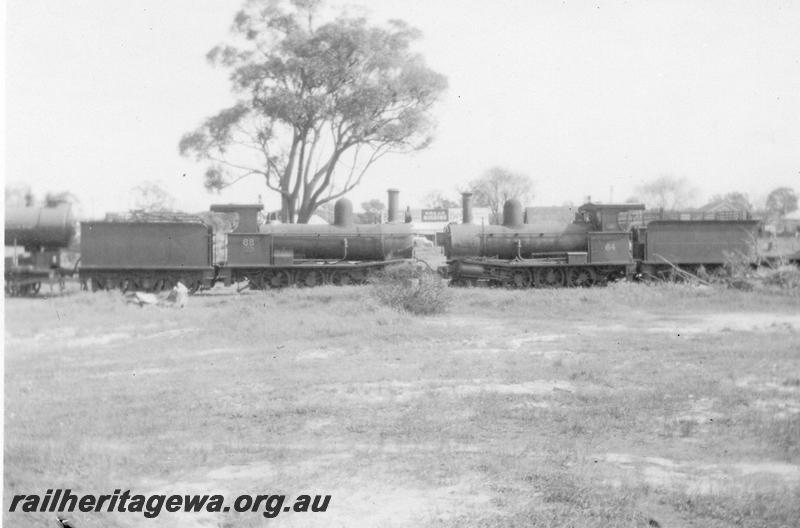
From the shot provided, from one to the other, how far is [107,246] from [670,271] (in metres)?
16.1

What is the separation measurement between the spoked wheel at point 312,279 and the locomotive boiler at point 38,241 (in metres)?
6.18

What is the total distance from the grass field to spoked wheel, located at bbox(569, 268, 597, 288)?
25.7ft

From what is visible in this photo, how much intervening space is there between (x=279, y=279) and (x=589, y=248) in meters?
9.03

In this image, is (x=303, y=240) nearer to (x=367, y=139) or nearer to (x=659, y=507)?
(x=367, y=139)

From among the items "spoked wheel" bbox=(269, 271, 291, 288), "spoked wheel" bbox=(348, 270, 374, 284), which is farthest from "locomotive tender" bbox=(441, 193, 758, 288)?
"spoked wheel" bbox=(269, 271, 291, 288)

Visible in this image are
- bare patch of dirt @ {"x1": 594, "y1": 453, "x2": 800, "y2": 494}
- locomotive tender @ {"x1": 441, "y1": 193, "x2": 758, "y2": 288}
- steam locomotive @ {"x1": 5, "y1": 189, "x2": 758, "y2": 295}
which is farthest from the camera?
locomotive tender @ {"x1": 441, "y1": 193, "x2": 758, "y2": 288}

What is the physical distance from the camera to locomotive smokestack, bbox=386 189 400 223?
Result: 22.5 meters

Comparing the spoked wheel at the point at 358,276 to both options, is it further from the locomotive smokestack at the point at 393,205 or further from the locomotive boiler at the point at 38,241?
the locomotive boiler at the point at 38,241

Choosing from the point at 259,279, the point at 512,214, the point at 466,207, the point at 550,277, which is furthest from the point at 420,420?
the point at 466,207

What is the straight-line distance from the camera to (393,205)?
74.2 ft

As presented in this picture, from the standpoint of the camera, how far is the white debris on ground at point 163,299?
16516 millimetres

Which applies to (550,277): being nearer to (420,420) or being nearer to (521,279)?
(521,279)

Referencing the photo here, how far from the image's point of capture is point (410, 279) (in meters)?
15.7

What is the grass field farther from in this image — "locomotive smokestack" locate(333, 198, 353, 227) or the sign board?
the sign board
